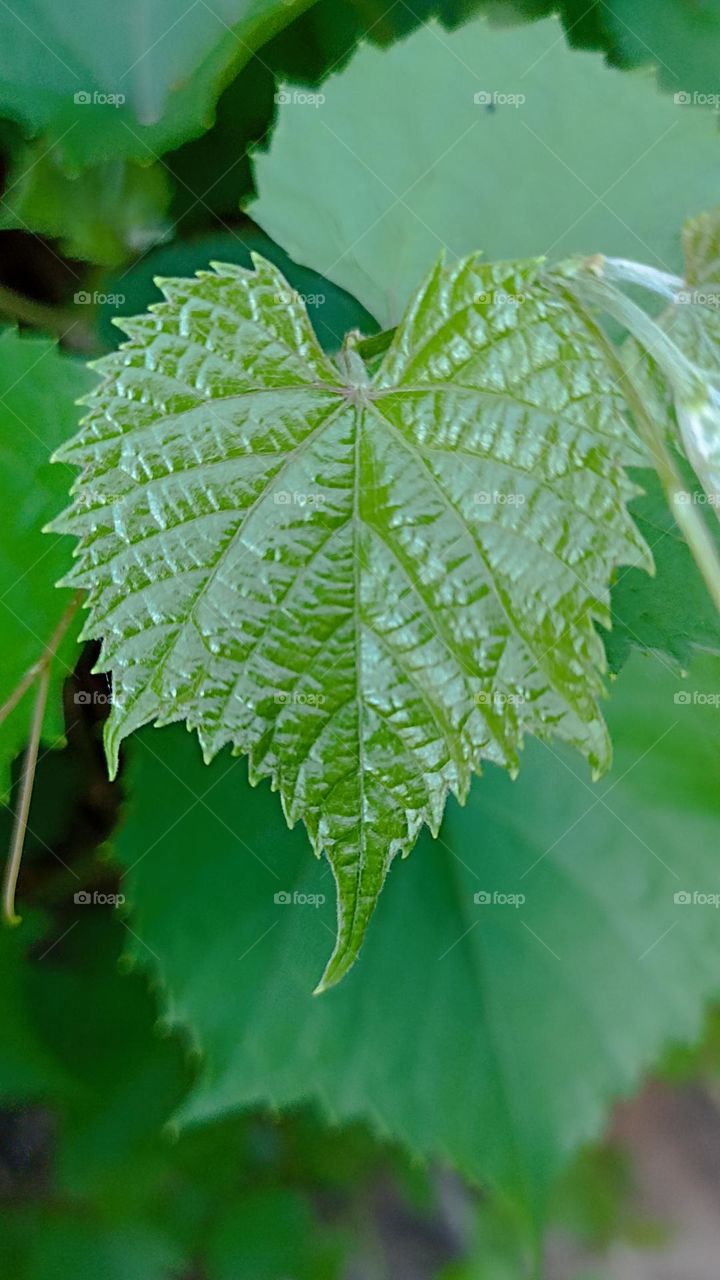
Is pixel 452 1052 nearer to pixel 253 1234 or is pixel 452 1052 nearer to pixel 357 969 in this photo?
pixel 357 969

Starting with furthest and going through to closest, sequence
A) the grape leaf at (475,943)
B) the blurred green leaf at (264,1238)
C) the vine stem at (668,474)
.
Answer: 1. the blurred green leaf at (264,1238)
2. the grape leaf at (475,943)
3. the vine stem at (668,474)

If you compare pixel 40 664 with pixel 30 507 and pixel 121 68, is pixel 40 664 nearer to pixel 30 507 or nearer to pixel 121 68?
pixel 30 507

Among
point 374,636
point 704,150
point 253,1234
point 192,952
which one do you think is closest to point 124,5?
point 704,150

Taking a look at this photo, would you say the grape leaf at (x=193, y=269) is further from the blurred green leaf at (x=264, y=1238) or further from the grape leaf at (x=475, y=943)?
the blurred green leaf at (x=264, y=1238)

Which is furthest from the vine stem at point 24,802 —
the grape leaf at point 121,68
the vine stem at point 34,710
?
the grape leaf at point 121,68

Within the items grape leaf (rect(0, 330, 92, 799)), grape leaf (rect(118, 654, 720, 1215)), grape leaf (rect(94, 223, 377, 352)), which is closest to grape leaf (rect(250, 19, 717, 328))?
grape leaf (rect(94, 223, 377, 352))

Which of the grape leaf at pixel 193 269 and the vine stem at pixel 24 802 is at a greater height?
the grape leaf at pixel 193 269

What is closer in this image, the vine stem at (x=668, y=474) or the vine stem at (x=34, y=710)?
the vine stem at (x=668, y=474)
